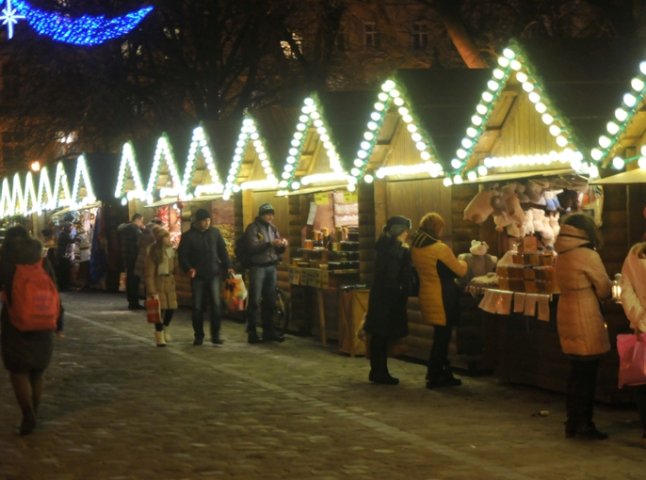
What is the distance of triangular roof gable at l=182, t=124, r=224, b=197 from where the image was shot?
21453 mm

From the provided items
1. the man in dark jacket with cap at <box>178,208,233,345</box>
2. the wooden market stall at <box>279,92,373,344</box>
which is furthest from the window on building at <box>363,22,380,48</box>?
the man in dark jacket with cap at <box>178,208,233,345</box>

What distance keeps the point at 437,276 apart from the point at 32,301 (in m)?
4.29

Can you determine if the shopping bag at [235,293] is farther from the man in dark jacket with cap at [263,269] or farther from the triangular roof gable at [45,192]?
the triangular roof gable at [45,192]

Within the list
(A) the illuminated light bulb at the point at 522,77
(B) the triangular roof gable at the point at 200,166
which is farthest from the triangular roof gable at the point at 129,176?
(A) the illuminated light bulb at the point at 522,77

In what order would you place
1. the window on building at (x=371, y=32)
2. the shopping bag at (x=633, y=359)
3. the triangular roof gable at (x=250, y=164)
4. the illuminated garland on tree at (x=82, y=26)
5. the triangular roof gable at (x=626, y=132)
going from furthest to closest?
1. the window on building at (x=371, y=32)
2. the triangular roof gable at (x=250, y=164)
3. the illuminated garland on tree at (x=82, y=26)
4. the triangular roof gable at (x=626, y=132)
5. the shopping bag at (x=633, y=359)

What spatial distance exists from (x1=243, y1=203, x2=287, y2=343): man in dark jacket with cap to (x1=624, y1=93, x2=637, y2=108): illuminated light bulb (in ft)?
26.6

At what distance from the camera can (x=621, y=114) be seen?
35.7 feet

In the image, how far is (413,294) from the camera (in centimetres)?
1352

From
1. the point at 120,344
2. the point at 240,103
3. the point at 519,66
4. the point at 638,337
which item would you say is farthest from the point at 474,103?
the point at 240,103

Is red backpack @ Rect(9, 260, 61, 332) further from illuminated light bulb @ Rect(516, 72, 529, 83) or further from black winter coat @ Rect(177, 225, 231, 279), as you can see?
black winter coat @ Rect(177, 225, 231, 279)

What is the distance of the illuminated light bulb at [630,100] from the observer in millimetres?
10750

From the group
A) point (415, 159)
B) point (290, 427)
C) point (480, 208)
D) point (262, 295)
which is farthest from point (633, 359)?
point (262, 295)

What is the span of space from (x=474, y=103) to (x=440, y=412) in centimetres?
439

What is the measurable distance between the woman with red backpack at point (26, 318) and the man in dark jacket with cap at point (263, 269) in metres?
6.99
